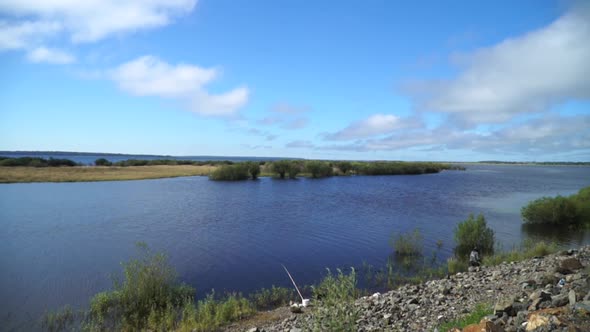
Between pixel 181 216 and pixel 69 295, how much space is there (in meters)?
14.2

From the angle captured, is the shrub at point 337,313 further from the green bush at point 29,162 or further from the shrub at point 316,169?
the green bush at point 29,162

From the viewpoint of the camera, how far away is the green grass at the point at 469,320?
20.6ft

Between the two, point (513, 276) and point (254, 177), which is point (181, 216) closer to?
point (513, 276)

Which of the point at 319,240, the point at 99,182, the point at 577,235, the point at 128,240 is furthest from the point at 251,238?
the point at 99,182

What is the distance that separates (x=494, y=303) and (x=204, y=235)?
642 inches

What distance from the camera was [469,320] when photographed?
21.0ft

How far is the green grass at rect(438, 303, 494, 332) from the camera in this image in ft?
20.6

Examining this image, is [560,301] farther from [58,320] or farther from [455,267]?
[58,320]

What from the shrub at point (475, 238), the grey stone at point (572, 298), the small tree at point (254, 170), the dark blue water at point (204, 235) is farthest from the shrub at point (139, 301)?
the small tree at point (254, 170)

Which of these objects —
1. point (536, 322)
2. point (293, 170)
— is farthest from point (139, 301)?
point (293, 170)

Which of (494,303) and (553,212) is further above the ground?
(494,303)

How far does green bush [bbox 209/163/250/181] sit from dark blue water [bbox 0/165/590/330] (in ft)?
71.0

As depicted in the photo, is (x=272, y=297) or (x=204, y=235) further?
(x=204, y=235)

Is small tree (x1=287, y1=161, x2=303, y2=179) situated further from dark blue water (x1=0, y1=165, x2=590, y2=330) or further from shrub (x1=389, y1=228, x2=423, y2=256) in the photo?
shrub (x1=389, y1=228, x2=423, y2=256)
